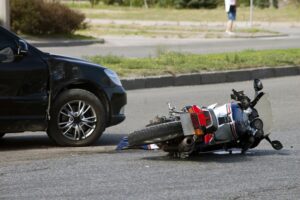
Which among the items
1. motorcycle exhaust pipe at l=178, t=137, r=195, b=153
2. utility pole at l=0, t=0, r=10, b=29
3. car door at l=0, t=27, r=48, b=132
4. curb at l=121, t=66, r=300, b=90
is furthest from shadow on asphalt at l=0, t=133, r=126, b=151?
utility pole at l=0, t=0, r=10, b=29

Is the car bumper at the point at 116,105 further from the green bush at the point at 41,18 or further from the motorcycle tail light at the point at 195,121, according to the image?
the green bush at the point at 41,18

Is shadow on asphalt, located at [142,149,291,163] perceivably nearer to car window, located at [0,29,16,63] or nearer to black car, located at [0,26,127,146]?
black car, located at [0,26,127,146]

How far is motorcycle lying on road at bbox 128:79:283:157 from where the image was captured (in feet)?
27.5

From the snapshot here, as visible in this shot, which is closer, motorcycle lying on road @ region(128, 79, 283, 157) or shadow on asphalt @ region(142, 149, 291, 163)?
motorcycle lying on road @ region(128, 79, 283, 157)

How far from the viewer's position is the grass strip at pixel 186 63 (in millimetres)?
16547

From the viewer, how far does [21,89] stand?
30.8ft

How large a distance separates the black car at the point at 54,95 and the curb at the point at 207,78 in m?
5.58

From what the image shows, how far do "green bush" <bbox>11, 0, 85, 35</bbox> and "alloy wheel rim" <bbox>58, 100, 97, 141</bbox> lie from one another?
17.3 metres

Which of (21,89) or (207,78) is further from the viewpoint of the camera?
(207,78)

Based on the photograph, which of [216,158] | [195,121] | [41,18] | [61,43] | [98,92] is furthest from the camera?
[41,18]

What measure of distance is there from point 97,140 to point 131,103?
387 cm

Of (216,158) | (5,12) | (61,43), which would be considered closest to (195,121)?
(216,158)

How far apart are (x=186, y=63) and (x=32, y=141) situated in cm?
761

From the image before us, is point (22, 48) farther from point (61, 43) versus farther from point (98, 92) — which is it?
point (61, 43)
